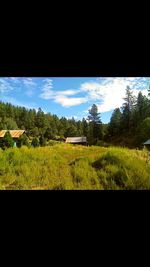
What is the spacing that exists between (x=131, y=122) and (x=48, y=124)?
1306 millimetres

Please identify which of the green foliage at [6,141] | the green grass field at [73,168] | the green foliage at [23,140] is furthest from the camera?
the green foliage at [23,140]

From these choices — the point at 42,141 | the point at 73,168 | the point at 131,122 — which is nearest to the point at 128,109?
the point at 131,122

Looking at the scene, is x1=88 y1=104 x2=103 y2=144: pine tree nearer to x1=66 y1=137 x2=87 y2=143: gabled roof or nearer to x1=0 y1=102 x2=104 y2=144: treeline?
x1=0 y1=102 x2=104 y2=144: treeline

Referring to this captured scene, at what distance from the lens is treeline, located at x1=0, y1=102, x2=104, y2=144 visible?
402 centimetres

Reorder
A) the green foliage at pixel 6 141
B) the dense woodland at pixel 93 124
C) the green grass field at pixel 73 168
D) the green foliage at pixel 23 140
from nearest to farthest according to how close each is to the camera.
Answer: the green grass field at pixel 73 168
the dense woodland at pixel 93 124
the green foliage at pixel 6 141
the green foliage at pixel 23 140

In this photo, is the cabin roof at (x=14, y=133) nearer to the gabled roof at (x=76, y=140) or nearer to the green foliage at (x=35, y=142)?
the green foliage at (x=35, y=142)

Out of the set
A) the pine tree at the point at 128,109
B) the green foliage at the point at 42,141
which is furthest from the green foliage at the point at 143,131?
the green foliage at the point at 42,141

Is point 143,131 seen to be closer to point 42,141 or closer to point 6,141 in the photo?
point 42,141

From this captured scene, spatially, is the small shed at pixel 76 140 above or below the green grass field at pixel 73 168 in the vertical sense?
above

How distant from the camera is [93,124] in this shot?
13.4 ft

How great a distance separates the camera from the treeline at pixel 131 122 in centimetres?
412

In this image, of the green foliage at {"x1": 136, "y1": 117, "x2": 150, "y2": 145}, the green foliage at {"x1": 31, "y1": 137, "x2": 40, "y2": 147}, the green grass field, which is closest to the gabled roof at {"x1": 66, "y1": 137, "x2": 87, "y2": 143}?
the green grass field
